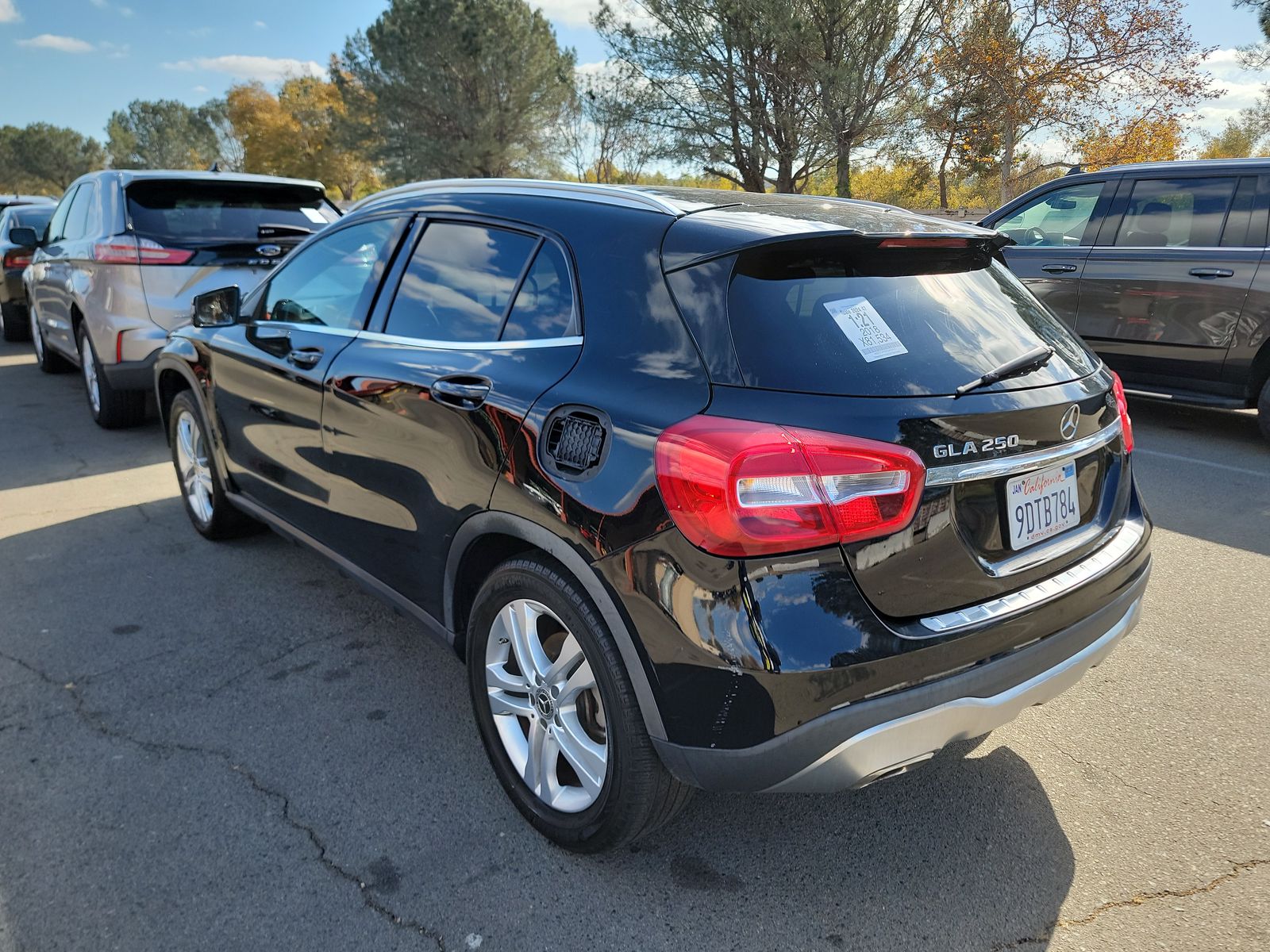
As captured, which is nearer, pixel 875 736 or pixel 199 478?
pixel 875 736

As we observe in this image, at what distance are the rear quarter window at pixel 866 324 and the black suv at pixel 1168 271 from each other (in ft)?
16.0

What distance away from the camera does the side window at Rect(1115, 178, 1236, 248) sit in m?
6.41

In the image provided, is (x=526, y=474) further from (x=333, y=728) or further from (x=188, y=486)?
(x=188, y=486)

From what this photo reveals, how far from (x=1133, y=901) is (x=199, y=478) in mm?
4395

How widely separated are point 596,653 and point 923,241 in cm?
137

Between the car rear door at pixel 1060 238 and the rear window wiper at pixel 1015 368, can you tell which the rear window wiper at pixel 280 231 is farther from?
the rear window wiper at pixel 1015 368

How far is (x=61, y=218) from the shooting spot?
837 centimetres

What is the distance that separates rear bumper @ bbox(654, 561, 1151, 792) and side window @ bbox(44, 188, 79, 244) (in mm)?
8472

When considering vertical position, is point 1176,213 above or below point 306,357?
above

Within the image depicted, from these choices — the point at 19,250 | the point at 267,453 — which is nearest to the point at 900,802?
the point at 267,453

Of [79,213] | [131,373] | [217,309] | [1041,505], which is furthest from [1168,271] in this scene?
[79,213]

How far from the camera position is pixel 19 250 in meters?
11.2

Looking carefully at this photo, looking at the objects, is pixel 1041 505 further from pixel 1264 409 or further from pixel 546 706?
pixel 1264 409

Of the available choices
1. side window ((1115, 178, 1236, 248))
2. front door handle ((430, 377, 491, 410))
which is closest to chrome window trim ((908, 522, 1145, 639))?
front door handle ((430, 377, 491, 410))
